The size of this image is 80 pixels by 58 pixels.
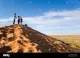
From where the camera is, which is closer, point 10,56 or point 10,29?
point 10,56

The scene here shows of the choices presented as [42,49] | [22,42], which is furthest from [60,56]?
[22,42]

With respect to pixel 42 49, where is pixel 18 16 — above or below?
above

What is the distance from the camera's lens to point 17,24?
1023cm

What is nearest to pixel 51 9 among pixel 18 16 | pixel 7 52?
pixel 18 16

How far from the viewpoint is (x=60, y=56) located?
9.63 m

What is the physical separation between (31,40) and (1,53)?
99 centimetres

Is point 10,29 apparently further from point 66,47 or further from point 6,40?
point 66,47

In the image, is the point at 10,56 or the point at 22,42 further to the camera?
the point at 22,42

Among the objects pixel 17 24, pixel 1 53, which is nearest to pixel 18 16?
pixel 17 24

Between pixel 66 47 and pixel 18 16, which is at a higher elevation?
pixel 18 16

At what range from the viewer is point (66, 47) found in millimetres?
10117

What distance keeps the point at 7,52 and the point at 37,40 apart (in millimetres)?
933

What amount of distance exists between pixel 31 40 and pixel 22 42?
0.34 meters

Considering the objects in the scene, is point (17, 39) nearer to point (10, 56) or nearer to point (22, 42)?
point (22, 42)
